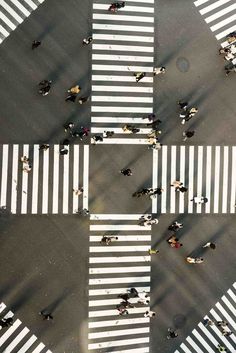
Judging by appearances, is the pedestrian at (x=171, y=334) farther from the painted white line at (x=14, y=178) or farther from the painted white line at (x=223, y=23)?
the painted white line at (x=223, y=23)

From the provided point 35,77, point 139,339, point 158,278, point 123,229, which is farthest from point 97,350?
point 35,77

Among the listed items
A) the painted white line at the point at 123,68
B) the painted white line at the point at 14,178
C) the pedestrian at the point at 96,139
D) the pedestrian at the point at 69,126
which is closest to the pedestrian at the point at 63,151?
the pedestrian at the point at 69,126

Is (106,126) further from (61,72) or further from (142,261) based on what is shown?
(142,261)

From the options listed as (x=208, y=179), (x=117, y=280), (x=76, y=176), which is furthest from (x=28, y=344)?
(x=208, y=179)

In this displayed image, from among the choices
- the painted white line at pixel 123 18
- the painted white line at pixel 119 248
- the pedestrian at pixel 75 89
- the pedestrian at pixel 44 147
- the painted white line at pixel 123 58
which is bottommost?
the painted white line at pixel 119 248

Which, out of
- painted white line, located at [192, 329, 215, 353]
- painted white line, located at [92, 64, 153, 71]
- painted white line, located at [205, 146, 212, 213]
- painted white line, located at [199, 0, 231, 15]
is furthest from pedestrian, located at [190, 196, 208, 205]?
painted white line, located at [199, 0, 231, 15]

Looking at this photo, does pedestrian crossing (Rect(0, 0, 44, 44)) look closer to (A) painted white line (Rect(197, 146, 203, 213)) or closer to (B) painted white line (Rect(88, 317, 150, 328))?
(A) painted white line (Rect(197, 146, 203, 213))
